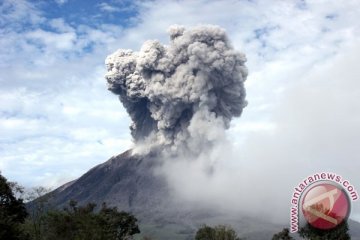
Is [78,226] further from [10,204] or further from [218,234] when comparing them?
[218,234]

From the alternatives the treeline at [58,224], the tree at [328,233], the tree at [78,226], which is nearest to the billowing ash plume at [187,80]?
the treeline at [58,224]

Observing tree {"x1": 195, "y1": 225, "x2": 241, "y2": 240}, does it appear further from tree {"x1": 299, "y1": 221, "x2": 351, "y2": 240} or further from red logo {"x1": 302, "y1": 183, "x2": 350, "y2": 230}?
red logo {"x1": 302, "y1": 183, "x2": 350, "y2": 230}

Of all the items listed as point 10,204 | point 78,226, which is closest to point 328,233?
point 78,226

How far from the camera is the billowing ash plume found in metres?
170

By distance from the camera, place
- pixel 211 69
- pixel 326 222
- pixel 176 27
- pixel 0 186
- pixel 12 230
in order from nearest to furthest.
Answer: pixel 326 222, pixel 12 230, pixel 0 186, pixel 211 69, pixel 176 27

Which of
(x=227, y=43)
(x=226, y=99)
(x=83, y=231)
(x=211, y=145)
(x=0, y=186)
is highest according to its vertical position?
(x=227, y=43)

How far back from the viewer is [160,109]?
184m

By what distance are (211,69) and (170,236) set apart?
62462 mm

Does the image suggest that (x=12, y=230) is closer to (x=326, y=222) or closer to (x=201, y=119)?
(x=326, y=222)

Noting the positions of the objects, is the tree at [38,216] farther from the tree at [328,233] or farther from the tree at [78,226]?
the tree at [328,233]

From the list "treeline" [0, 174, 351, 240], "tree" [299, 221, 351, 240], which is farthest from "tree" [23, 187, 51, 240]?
"tree" [299, 221, 351, 240]

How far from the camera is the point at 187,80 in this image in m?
171

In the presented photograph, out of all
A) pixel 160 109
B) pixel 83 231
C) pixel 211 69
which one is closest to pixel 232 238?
pixel 83 231
